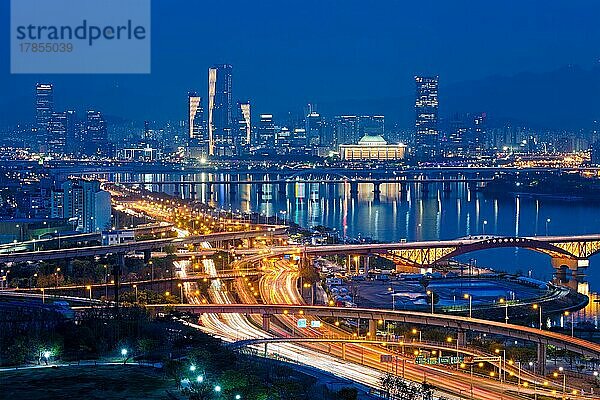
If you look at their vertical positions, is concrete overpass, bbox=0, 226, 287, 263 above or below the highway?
above

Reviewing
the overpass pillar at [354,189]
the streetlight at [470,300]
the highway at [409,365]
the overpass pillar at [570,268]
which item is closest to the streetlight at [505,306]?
the streetlight at [470,300]

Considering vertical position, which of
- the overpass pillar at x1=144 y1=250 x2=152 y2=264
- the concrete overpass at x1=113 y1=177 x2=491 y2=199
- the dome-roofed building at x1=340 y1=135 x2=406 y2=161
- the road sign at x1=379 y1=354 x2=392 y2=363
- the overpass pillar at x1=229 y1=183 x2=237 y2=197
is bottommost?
the road sign at x1=379 y1=354 x2=392 y2=363

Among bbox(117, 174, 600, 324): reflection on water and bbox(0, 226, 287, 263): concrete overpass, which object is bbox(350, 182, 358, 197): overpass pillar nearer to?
bbox(117, 174, 600, 324): reflection on water

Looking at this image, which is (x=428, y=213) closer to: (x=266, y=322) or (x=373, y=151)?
(x=266, y=322)

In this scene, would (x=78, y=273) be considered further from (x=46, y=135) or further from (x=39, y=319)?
(x=46, y=135)

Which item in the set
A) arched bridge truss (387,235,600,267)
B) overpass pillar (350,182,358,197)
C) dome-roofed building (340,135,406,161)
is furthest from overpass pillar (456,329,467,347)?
dome-roofed building (340,135,406,161)

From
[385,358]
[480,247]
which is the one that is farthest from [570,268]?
[385,358]
